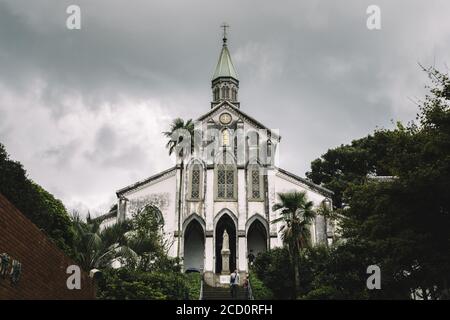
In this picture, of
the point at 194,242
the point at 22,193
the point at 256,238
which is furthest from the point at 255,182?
the point at 22,193

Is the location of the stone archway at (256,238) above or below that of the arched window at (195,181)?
below

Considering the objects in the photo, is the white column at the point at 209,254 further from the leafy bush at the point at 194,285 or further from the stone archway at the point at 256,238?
the stone archway at the point at 256,238

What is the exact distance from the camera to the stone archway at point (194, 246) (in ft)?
120

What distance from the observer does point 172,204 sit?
36.8 meters

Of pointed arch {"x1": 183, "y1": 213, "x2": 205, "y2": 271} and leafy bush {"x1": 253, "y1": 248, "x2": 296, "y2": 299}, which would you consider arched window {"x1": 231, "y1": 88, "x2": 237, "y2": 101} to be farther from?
leafy bush {"x1": 253, "y1": 248, "x2": 296, "y2": 299}

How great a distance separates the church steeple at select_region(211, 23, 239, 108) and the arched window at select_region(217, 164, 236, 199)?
10.7 m

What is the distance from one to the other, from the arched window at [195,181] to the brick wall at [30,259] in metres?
23.1

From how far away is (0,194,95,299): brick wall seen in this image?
10.0m

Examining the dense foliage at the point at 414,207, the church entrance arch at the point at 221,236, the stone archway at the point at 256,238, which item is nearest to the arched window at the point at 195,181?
the church entrance arch at the point at 221,236

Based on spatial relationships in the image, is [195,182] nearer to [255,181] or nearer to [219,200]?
[219,200]

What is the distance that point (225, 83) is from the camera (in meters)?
48.4

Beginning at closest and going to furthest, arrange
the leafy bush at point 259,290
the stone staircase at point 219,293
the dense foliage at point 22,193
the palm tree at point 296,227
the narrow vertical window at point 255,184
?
the dense foliage at point 22,193 < the palm tree at point 296,227 < the leafy bush at point 259,290 < the stone staircase at point 219,293 < the narrow vertical window at point 255,184

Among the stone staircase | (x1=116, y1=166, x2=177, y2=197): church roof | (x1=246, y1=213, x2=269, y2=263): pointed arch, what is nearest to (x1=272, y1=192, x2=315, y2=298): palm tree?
the stone staircase
